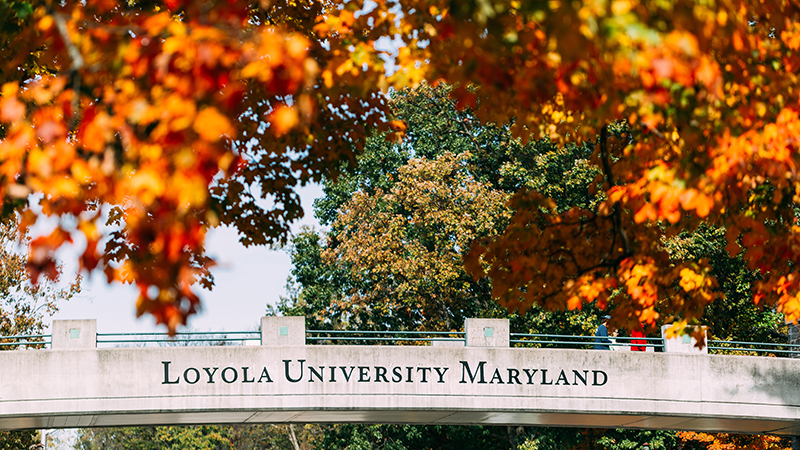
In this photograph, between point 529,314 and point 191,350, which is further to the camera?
point 529,314

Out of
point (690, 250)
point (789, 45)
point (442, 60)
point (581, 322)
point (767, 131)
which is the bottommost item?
point (767, 131)

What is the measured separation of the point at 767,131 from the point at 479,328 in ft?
40.5

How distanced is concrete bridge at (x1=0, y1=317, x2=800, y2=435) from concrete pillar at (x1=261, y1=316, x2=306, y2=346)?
0.07ft

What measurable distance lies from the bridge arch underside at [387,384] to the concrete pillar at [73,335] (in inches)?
9.5

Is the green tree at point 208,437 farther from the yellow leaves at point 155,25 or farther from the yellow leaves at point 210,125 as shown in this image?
the yellow leaves at point 210,125

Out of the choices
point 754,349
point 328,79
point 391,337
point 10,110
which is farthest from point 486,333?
point 10,110

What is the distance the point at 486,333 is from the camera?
56.9 ft

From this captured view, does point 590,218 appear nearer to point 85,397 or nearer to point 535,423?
point 85,397

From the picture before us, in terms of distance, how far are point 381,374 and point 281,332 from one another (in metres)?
2.19

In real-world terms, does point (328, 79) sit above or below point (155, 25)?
above

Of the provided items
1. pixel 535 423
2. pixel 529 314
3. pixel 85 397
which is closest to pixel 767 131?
pixel 85 397

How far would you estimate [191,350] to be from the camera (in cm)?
1642

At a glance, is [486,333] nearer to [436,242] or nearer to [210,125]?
[436,242]

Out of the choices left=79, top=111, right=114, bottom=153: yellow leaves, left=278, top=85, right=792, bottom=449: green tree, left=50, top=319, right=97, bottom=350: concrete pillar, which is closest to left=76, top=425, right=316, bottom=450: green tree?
left=278, top=85, right=792, bottom=449: green tree
